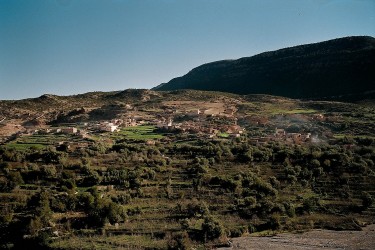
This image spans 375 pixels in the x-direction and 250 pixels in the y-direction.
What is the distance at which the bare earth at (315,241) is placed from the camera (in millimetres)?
22359

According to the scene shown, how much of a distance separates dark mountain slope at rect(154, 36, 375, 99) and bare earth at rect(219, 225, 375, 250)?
80.8 metres

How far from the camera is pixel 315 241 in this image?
76.4ft

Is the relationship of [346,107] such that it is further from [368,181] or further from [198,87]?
[198,87]

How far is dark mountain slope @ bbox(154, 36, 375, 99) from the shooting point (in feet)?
357

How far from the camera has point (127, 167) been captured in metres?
34.2

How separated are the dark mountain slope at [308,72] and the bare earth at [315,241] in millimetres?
80841

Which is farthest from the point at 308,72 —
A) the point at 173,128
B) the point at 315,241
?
the point at 315,241

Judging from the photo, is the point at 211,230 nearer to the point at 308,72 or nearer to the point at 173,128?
the point at 173,128

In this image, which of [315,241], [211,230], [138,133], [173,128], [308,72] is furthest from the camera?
[308,72]

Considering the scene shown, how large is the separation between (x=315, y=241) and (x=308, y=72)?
10676 centimetres

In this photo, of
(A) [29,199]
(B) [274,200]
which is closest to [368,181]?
(B) [274,200]

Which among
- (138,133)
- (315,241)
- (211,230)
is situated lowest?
(315,241)

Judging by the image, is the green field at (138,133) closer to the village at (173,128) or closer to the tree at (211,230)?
the village at (173,128)

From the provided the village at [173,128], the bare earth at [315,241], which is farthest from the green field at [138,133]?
the bare earth at [315,241]
